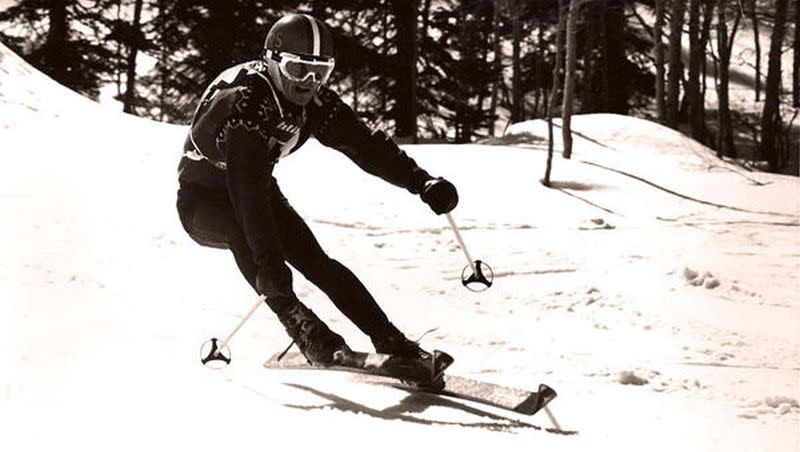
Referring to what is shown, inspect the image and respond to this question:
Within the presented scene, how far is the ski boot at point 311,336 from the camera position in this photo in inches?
166

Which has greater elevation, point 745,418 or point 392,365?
point 392,365

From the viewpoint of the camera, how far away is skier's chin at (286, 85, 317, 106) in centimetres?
418

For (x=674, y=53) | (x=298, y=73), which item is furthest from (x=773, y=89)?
(x=298, y=73)

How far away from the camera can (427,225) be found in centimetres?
1004

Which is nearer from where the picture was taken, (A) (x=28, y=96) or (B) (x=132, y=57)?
(A) (x=28, y=96)

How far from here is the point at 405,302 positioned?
23.7ft

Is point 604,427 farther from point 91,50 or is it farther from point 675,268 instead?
point 91,50

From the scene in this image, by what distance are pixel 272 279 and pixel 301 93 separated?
3.00ft

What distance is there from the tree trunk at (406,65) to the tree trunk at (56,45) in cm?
940

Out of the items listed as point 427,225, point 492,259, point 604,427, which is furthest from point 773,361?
point 427,225

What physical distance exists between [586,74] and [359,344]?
63.3ft

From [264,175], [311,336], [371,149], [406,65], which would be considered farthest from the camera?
[406,65]

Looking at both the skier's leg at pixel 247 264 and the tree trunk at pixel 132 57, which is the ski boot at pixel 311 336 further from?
the tree trunk at pixel 132 57

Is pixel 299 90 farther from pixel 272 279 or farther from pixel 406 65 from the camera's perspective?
pixel 406 65
